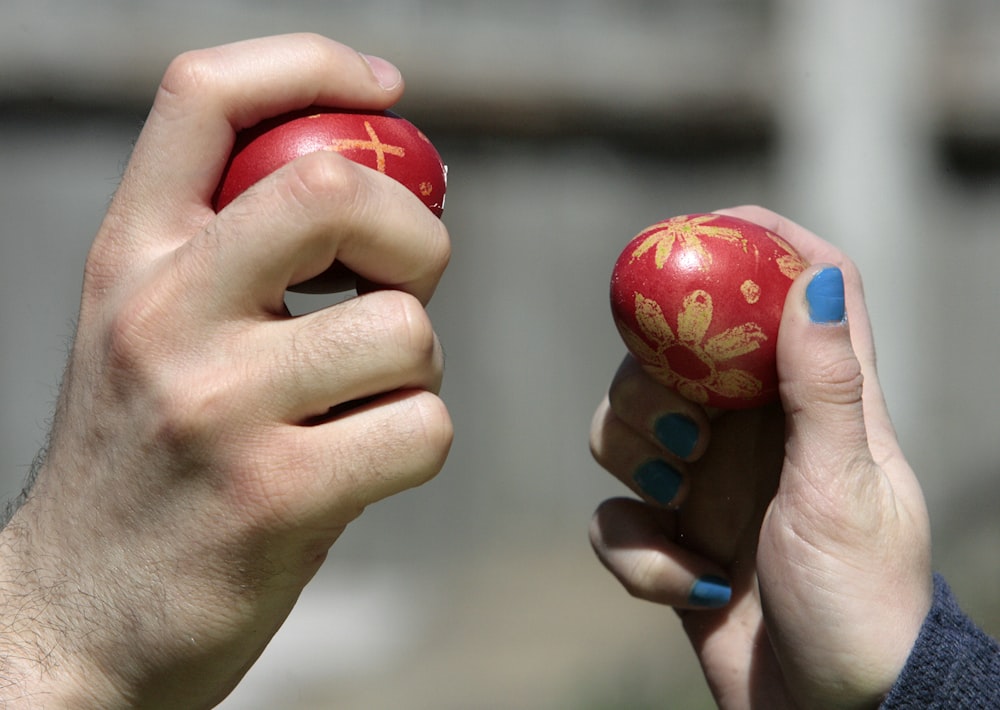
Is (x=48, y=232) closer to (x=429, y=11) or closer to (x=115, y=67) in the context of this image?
(x=115, y=67)

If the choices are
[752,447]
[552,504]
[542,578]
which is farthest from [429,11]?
[752,447]

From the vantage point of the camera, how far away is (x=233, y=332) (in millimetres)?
1258

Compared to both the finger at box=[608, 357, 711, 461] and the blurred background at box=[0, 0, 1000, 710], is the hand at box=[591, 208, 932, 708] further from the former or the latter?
the blurred background at box=[0, 0, 1000, 710]

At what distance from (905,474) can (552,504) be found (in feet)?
11.4

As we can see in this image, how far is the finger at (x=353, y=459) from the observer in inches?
49.4

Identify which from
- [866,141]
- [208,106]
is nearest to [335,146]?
[208,106]

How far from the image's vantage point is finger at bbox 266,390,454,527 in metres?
1.26

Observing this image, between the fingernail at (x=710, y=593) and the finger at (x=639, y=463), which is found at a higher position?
the finger at (x=639, y=463)

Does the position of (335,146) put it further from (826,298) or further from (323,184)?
(826,298)

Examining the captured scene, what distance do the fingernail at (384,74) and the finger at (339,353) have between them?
0.38 metres

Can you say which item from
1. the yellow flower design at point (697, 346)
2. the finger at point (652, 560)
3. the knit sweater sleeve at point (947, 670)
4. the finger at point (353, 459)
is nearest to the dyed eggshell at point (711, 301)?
the yellow flower design at point (697, 346)

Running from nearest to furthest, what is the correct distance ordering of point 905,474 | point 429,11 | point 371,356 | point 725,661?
point 371,356 < point 905,474 < point 725,661 < point 429,11

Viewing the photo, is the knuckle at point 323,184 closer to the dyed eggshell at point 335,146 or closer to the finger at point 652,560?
the dyed eggshell at point 335,146

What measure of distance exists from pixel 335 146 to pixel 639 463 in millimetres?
841
